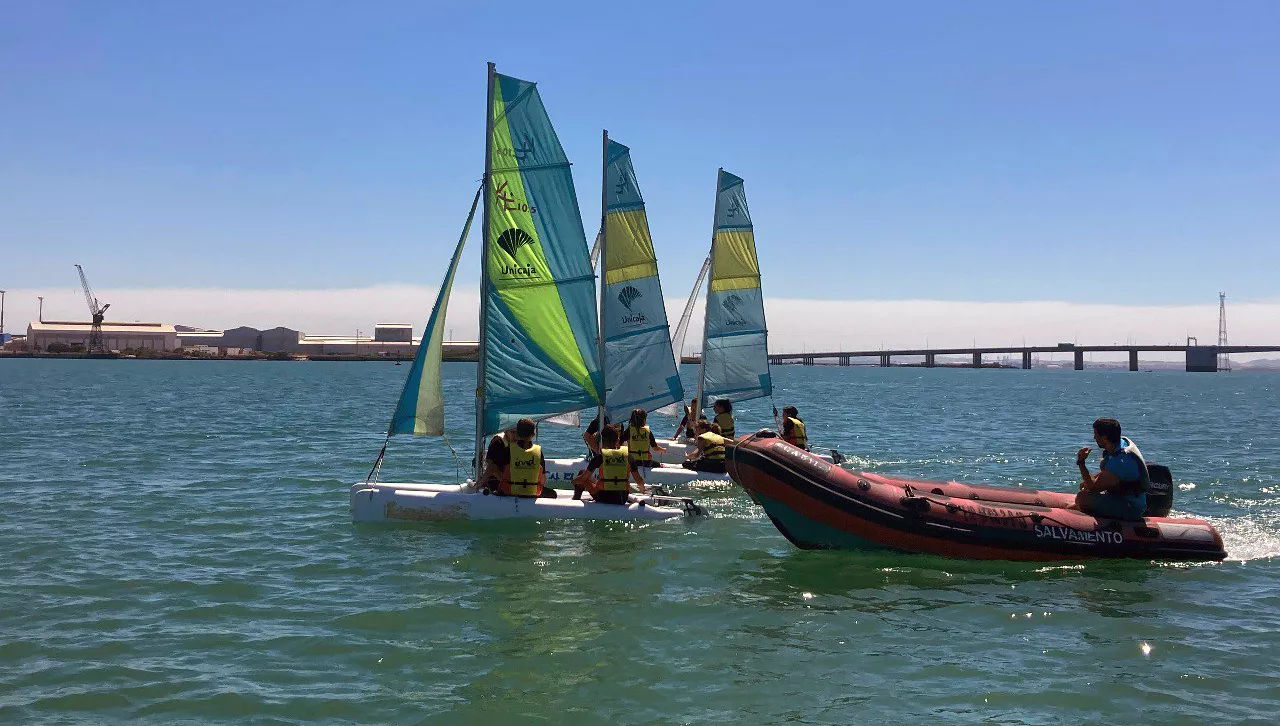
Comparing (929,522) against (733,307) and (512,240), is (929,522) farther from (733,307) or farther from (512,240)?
(733,307)

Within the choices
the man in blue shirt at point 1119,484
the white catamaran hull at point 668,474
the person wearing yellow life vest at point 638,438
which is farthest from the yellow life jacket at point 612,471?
→ the man in blue shirt at point 1119,484

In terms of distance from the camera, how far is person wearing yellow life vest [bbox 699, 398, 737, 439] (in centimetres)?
2606

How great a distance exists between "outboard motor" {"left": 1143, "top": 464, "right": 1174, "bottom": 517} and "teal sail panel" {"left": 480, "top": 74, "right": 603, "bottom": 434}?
10.8m

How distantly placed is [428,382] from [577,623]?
7481 millimetres

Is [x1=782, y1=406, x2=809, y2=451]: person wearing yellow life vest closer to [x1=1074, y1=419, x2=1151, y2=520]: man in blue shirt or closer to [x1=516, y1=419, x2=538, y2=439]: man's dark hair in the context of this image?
[x1=516, y1=419, x2=538, y2=439]: man's dark hair

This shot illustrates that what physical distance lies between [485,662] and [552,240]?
33.4 ft

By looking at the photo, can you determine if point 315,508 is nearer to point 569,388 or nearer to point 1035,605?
point 569,388

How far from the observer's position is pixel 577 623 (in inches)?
520

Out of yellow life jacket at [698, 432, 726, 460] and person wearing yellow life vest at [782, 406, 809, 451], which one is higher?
person wearing yellow life vest at [782, 406, 809, 451]

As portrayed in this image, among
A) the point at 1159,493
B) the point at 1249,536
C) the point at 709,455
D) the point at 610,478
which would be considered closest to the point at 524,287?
the point at 610,478

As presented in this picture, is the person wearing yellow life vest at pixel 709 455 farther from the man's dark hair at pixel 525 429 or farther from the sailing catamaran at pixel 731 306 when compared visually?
the man's dark hair at pixel 525 429

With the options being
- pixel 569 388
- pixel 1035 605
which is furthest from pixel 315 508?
pixel 1035 605

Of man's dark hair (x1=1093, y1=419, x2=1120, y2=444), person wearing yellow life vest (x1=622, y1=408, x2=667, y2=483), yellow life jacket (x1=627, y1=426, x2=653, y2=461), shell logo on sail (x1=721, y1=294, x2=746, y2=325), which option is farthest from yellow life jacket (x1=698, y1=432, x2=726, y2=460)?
man's dark hair (x1=1093, y1=419, x2=1120, y2=444)

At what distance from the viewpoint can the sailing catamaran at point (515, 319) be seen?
744 inches
